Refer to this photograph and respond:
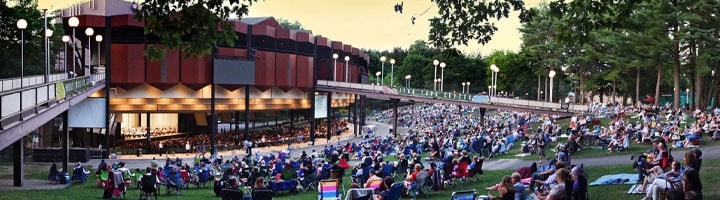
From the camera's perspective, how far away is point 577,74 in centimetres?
6981

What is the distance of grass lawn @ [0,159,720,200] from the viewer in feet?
48.1

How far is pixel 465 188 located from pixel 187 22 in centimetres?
1026

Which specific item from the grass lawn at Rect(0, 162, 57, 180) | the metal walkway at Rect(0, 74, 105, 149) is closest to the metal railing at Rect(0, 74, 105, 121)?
the metal walkway at Rect(0, 74, 105, 149)

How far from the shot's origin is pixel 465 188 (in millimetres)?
17984

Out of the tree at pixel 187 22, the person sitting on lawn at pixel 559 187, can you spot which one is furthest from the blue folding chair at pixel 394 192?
the tree at pixel 187 22

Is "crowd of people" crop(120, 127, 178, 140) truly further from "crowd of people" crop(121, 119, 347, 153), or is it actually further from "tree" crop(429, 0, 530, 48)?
"tree" crop(429, 0, 530, 48)

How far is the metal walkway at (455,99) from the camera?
152 ft

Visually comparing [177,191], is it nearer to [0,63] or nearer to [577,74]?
[0,63]

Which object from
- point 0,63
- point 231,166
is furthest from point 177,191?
point 0,63

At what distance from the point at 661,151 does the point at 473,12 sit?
633 centimetres

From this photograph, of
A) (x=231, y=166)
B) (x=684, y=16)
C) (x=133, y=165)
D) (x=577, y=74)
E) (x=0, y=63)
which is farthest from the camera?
(x=577, y=74)

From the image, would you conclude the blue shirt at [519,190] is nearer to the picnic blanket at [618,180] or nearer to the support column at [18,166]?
the picnic blanket at [618,180]

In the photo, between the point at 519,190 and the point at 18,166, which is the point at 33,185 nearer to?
the point at 18,166

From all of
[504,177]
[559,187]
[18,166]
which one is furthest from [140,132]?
[559,187]
